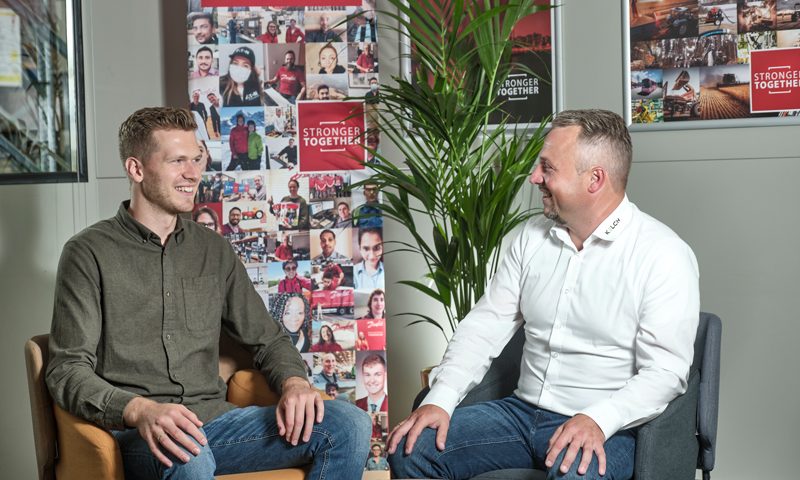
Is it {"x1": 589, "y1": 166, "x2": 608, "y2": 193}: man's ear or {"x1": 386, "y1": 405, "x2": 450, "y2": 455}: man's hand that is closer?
{"x1": 386, "y1": 405, "x2": 450, "y2": 455}: man's hand

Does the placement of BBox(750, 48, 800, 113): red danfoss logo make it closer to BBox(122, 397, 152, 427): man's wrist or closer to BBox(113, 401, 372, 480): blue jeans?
BBox(113, 401, 372, 480): blue jeans

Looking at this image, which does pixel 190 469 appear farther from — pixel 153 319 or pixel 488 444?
pixel 488 444

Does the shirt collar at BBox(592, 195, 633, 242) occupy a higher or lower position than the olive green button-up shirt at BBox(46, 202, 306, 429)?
higher

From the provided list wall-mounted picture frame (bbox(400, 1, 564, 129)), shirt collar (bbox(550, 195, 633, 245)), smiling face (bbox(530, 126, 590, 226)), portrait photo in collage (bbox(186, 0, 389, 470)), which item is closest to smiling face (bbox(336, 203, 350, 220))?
portrait photo in collage (bbox(186, 0, 389, 470))

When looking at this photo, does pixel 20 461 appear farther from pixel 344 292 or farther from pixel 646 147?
pixel 646 147

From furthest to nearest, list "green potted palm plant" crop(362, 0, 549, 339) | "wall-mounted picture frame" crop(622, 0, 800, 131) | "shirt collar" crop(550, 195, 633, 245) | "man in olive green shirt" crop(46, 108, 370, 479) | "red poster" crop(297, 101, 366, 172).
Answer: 1. "wall-mounted picture frame" crop(622, 0, 800, 131)
2. "red poster" crop(297, 101, 366, 172)
3. "green potted palm plant" crop(362, 0, 549, 339)
4. "shirt collar" crop(550, 195, 633, 245)
5. "man in olive green shirt" crop(46, 108, 370, 479)

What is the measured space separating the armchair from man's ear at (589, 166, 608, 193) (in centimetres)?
114

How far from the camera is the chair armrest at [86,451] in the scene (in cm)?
219

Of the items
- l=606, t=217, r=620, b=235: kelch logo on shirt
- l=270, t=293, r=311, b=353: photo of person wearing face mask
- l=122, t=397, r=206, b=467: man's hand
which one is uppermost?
l=606, t=217, r=620, b=235: kelch logo on shirt

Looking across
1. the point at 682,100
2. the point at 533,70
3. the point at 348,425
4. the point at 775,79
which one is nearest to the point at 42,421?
the point at 348,425

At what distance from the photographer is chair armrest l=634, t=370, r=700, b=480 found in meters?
2.20

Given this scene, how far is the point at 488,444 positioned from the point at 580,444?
39 centimetres

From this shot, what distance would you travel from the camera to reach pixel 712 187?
3.78m

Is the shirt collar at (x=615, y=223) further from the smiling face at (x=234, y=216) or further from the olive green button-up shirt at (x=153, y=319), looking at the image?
the smiling face at (x=234, y=216)
